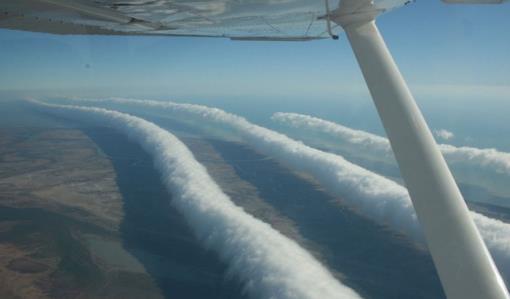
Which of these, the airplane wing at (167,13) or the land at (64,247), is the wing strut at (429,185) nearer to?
the airplane wing at (167,13)

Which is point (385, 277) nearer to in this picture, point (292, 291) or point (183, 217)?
point (292, 291)

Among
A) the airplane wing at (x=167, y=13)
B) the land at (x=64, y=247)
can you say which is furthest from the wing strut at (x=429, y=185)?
the land at (x=64, y=247)

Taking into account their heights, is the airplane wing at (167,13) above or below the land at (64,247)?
above

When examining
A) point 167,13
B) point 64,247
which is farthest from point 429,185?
point 64,247

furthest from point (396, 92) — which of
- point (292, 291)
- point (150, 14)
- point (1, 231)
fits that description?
point (1, 231)

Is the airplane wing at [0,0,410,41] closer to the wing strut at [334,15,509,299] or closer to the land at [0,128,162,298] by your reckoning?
the wing strut at [334,15,509,299]

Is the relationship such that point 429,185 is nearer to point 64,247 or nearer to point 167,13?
point 167,13
